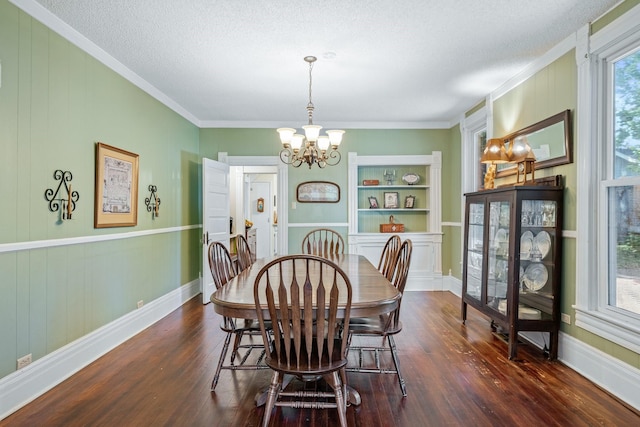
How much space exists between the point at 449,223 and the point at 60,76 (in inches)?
195

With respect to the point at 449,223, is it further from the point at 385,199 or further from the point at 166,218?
the point at 166,218

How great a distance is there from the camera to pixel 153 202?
4133 mm

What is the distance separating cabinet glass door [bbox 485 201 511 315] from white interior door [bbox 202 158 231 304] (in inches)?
122

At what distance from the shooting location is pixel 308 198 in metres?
5.73

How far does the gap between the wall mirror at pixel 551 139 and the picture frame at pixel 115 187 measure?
3749mm

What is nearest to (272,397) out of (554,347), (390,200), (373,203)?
(554,347)

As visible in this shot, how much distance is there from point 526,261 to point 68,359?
11.8ft

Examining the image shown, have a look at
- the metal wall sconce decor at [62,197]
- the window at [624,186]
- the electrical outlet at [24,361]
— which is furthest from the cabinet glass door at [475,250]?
the electrical outlet at [24,361]

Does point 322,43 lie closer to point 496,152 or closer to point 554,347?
point 496,152

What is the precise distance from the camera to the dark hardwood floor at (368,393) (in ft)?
7.12

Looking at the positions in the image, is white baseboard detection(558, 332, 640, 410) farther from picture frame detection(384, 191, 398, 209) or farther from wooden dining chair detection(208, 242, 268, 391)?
picture frame detection(384, 191, 398, 209)

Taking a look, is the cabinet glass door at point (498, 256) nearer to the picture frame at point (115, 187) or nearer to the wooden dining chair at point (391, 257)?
the wooden dining chair at point (391, 257)

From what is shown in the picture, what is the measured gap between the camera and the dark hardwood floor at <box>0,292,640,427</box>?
2170 millimetres

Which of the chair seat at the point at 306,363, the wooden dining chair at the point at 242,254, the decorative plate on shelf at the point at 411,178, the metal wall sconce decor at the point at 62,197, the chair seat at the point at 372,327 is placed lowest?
the chair seat at the point at 306,363
